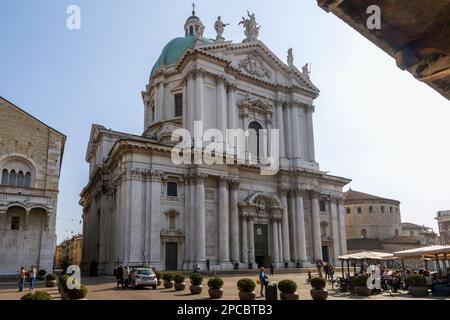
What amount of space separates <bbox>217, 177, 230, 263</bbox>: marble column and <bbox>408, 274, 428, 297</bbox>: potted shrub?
18893 millimetres

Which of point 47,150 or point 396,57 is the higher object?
point 47,150

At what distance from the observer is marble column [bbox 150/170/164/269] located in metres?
32.7

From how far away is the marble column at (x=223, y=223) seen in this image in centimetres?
3531

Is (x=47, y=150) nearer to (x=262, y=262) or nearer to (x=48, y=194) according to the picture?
(x=48, y=194)

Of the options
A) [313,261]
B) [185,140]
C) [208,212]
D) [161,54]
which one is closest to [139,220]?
[208,212]

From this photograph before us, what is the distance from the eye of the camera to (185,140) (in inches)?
1473

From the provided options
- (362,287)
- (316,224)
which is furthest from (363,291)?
(316,224)

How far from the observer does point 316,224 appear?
42.7 metres

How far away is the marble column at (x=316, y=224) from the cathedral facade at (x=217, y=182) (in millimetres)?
111

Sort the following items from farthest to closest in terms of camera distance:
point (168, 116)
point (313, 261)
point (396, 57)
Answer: point (168, 116) → point (313, 261) → point (396, 57)

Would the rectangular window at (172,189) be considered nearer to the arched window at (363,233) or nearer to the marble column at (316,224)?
the marble column at (316,224)

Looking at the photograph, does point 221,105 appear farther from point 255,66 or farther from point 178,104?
point 178,104

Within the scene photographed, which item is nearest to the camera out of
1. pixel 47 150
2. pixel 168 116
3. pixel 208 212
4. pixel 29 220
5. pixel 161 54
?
pixel 29 220

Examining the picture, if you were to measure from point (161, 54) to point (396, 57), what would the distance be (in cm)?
5205
